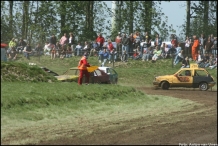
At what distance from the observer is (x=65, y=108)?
18000 mm

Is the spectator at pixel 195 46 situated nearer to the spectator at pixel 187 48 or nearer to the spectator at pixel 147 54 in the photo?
the spectator at pixel 187 48

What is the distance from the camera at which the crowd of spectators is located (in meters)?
37.6

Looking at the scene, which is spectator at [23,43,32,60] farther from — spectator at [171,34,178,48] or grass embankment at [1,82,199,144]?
grass embankment at [1,82,199,144]

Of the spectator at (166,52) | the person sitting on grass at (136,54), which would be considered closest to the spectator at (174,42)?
the spectator at (166,52)

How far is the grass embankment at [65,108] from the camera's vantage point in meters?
14.2

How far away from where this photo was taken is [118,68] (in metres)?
39.0

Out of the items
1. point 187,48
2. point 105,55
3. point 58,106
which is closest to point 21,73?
point 58,106

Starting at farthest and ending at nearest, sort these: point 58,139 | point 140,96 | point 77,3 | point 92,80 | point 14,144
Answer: point 77,3 < point 92,80 < point 140,96 < point 58,139 < point 14,144

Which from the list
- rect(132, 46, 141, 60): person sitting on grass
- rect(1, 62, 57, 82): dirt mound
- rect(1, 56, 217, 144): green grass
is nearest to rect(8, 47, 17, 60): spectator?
rect(132, 46, 141, 60): person sitting on grass

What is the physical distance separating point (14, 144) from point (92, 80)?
17.9 m

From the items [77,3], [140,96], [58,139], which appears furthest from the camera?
[77,3]

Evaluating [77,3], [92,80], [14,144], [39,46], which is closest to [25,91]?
[14,144]

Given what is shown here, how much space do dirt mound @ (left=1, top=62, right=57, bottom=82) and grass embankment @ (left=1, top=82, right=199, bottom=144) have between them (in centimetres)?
81

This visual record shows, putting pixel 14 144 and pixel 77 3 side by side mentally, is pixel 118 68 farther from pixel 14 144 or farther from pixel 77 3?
pixel 14 144
